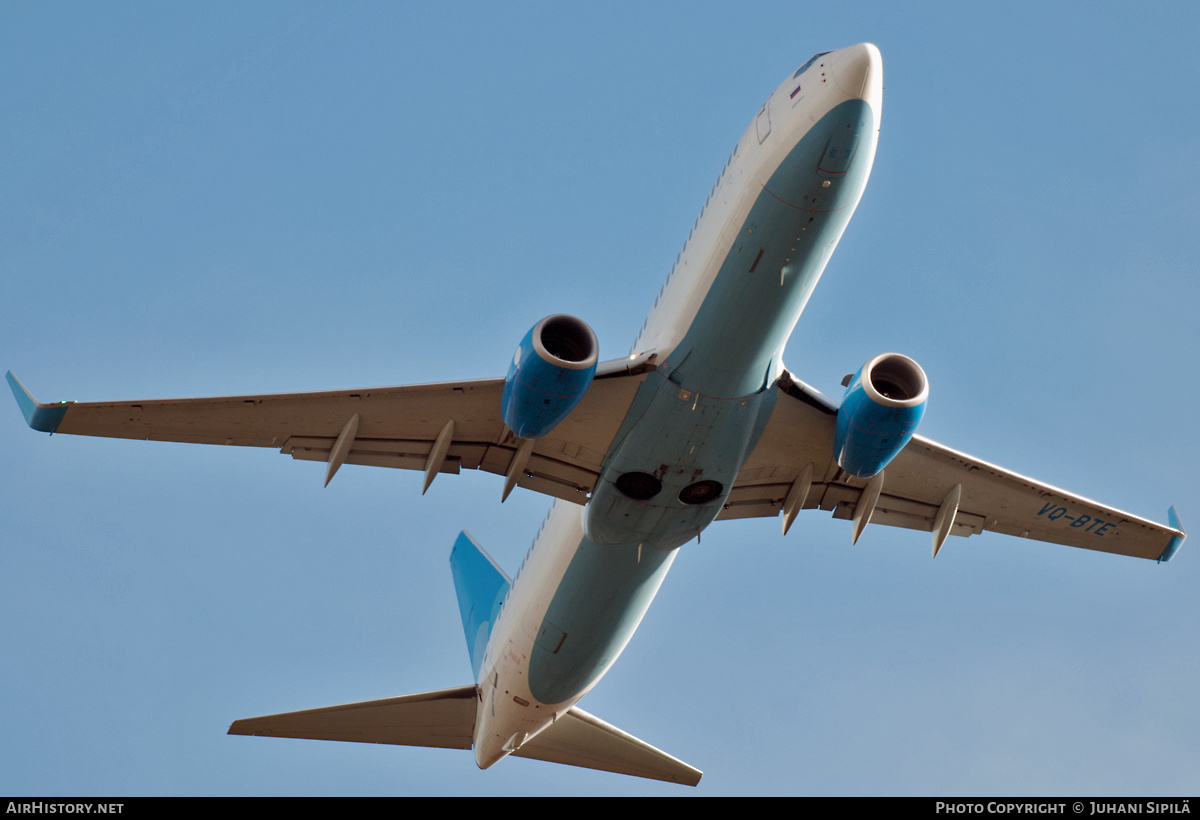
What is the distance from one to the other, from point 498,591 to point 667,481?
27.3 ft

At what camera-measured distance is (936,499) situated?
2186 centimetres

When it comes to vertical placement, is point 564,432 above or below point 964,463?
below

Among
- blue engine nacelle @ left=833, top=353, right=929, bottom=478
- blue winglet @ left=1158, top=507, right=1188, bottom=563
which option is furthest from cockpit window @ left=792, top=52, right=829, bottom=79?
blue winglet @ left=1158, top=507, right=1188, bottom=563

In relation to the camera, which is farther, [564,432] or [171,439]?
[564,432]

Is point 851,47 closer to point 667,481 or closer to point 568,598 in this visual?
point 667,481

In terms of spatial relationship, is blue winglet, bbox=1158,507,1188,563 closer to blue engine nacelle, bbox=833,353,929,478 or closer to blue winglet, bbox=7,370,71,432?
blue engine nacelle, bbox=833,353,929,478

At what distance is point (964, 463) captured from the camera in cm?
2114

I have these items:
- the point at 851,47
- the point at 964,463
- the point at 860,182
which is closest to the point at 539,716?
the point at 964,463

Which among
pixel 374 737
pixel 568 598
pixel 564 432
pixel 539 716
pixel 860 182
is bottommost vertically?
pixel 374 737

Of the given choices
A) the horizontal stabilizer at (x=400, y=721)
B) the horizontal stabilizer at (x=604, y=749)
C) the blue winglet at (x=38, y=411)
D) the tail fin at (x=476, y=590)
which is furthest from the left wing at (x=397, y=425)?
the horizontal stabilizer at (x=604, y=749)

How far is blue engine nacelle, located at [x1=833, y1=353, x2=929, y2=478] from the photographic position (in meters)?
17.0

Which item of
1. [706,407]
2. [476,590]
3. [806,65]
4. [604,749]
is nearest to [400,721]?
[476,590]

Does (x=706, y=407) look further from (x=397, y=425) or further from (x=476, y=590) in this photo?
(x=476, y=590)

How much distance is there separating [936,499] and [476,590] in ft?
36.4
